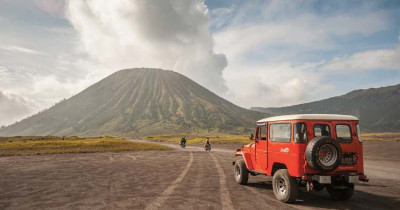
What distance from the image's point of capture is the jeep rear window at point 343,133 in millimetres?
10062

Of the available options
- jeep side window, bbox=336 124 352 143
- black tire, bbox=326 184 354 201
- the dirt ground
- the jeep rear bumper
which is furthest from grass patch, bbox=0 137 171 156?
jeep side window, bbox=336 124 352 143

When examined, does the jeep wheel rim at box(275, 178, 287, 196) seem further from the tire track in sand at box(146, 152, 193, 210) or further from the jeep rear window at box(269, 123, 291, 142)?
the tire track in sand at box(146, 152, 193, 210)

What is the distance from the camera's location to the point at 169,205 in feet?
31.1

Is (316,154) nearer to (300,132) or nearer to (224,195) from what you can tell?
(300,132)

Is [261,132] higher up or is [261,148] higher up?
[261,132]

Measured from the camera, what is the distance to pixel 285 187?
1012 cm

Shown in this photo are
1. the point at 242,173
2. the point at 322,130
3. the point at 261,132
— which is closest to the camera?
the point at 322,130

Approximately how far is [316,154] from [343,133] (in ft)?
5.34

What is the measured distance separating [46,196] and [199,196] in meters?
5.54

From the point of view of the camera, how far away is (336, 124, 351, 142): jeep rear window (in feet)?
33.0

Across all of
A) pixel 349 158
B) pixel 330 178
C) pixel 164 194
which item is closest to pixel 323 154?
pixel 330 178

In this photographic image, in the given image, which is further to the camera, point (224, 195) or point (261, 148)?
point (261, 148)

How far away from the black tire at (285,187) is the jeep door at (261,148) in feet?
4.18

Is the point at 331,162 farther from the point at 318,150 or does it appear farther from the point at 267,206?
the point at 267,206
